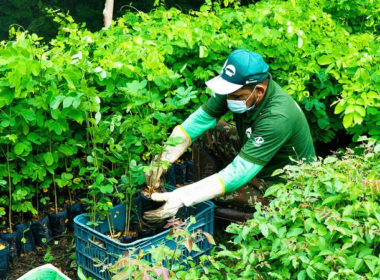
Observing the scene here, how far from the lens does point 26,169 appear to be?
10.4 ft

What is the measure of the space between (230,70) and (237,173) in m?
0.60

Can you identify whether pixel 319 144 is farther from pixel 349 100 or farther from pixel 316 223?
pixel 316 223

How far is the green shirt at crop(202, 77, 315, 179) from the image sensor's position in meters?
2.96

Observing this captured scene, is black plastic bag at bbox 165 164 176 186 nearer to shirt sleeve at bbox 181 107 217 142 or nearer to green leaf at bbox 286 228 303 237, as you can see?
shirt sleeve at bbox 181 107 217 142

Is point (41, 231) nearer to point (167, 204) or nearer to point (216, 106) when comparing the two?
point (167, 204)

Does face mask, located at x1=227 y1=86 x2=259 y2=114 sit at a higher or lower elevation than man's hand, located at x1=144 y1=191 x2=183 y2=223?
higher

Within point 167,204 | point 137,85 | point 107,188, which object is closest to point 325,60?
point 137,85

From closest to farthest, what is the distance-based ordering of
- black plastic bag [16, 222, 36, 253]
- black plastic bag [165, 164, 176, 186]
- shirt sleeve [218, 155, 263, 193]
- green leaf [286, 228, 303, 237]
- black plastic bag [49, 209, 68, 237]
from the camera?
1. green leaf [286, 228, 303, 237]
2. shirt sleeve [218, 155, 263, 193]
3. black plastic bag [16, 222, 36, 253]
4. black plastic bag [49, 209, 68, 237]
5. black plastic bag [165, 164, 176, 186]

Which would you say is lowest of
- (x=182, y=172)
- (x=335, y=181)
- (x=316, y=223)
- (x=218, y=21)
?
(x=182, y=172)

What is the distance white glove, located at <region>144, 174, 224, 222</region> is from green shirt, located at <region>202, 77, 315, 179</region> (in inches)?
10.3

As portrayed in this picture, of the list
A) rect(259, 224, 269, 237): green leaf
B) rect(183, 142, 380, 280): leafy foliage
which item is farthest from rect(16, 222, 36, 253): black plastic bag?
rect(259, 224, 269, 237): green leaf

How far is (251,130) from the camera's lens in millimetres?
3271

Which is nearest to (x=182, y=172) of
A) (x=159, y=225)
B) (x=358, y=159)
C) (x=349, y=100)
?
(x=159, y=225)

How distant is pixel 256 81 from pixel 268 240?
119 centimetres
